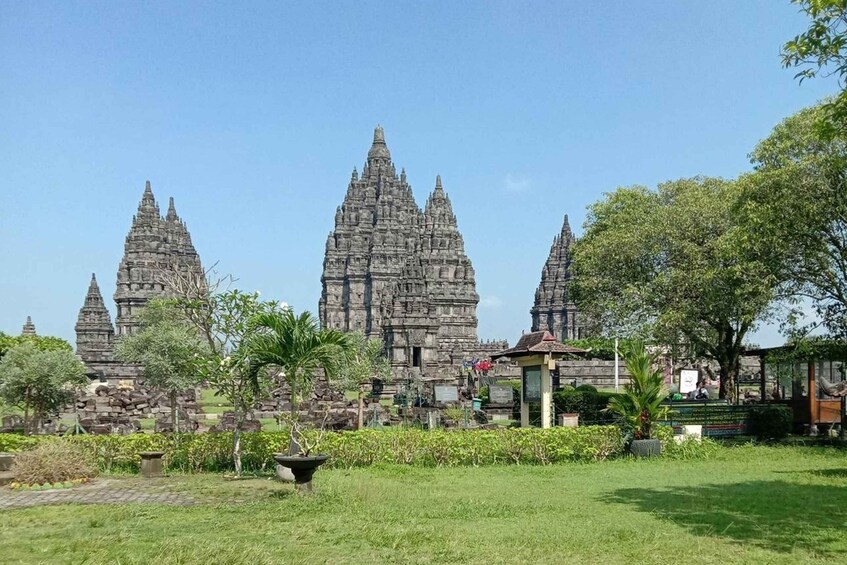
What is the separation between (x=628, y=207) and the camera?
4056 cm

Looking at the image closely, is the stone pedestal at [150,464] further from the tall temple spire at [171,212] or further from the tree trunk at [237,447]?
the tall temple spire at [171,212]

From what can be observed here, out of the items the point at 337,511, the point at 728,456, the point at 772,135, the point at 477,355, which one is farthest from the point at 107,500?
the point at 477,355

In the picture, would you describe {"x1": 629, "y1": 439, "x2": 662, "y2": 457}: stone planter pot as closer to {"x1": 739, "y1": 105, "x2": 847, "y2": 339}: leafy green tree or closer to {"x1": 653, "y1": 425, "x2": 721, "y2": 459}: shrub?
{"x1": 653, "y1": 425, "x2": 721, "y2": 459}: shrub

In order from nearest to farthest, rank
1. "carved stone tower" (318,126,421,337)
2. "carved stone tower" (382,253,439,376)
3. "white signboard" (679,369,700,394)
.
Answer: "white signboard" (679,369,700,394)
"carved stone tower" (382,253,439,376)
"carved stone tower" (318,126,421,337)

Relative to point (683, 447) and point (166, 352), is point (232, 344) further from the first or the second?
point (166, 352)

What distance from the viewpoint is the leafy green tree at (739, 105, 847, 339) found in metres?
20.7

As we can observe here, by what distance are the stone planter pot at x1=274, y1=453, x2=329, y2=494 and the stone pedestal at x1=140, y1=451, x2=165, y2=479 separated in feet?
12.8

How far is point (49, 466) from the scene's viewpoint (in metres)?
14.8

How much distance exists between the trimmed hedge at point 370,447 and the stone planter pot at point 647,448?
0.67 meters

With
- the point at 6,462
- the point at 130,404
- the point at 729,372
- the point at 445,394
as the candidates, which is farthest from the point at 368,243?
the point at 6,462

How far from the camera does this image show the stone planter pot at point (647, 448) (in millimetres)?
18594

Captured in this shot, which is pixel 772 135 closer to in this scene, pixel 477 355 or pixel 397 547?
pixel 397 547

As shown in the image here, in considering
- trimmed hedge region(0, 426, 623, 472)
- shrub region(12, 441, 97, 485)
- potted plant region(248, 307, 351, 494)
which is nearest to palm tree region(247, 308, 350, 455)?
potted plant region(248, 307, 351, 494)

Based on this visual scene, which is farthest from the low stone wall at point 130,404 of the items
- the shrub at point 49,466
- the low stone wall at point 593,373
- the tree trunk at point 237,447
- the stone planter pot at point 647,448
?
the low stone wall at point 593,373
